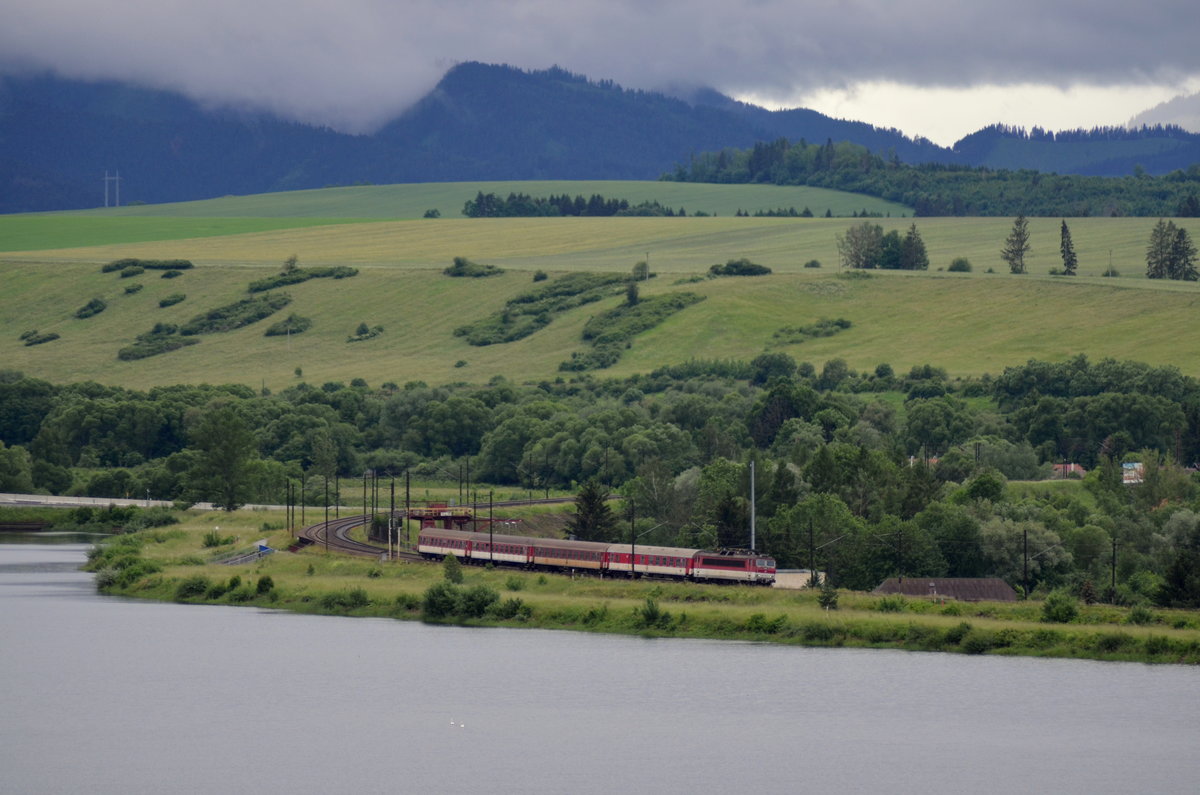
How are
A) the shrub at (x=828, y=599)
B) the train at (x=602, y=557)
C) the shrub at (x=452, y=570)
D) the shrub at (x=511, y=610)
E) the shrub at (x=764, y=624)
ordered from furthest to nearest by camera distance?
1. the shrub at (x=452, y=570)
2. the train at (x=602, y=557)
3. the shrub at (x=511, y=610)
4. the shrub at (x=828, y=599)
5. the shrub at (x=764, y=624)

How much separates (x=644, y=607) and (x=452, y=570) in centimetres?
1466

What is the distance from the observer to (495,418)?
165 m

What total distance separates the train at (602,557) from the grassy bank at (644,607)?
1.59m

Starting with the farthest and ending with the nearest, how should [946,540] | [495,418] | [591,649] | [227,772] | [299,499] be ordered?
[495,418]
[299,499]
[946,540]
[591,649]
[227,772]

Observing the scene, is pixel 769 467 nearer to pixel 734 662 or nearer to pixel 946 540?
pixel 946 540

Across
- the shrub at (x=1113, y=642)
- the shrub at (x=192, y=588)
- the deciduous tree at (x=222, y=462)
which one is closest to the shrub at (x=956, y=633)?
the shrub at (x=1113, y=642)

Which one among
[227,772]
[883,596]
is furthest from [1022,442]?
[227,772]

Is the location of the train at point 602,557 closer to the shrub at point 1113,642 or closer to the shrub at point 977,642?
the shrub at point 977,642

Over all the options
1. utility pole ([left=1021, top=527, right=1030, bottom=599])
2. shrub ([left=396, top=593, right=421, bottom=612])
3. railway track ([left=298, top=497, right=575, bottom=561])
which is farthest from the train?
utility pole ([left=1021, top=527, right=1030, bottom=599])

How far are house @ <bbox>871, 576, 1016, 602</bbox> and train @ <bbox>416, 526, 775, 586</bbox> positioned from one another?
6.26 m

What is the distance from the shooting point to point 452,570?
89875 millimetres

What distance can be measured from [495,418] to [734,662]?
315 ft

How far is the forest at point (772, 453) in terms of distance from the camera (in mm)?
93125

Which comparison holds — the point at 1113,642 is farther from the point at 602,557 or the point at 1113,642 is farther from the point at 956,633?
the point at 602,557
